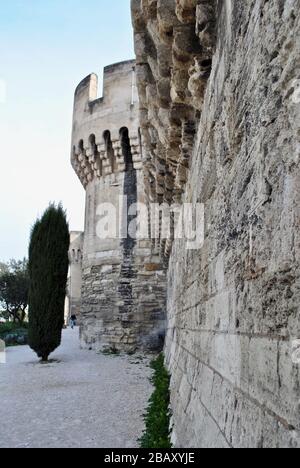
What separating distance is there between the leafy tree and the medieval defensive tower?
42.5 ft

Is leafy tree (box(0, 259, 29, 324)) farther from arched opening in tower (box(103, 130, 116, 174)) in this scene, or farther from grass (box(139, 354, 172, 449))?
grass (box(139, 354, 172, 449))

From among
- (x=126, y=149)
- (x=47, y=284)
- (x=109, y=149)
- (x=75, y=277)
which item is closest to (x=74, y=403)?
(x=47, y=284)

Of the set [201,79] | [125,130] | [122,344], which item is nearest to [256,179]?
[201,79]

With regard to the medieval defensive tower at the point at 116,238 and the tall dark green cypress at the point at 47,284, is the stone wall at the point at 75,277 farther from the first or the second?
the tall dark green cypress at the point at 47,284

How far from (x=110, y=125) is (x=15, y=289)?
15248 mm

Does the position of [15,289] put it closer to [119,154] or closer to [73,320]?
[73,320]

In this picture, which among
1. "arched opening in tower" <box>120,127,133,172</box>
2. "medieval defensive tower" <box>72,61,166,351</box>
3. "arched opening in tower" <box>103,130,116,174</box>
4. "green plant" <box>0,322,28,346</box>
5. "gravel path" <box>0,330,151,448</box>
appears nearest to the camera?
"gravel path" <box>0,330,151,448</box>

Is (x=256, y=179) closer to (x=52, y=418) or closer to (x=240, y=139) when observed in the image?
(x=240, y=139)

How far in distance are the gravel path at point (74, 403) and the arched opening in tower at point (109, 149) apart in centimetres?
591

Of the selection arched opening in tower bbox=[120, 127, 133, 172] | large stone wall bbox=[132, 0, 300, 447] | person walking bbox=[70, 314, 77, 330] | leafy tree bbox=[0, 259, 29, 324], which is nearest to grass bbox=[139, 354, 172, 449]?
large stone wall bbox=[132, 0, 300, 447]

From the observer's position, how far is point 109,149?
1323cm

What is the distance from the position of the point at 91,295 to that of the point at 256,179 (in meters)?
11.7

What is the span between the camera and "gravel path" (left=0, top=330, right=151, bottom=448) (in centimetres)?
428

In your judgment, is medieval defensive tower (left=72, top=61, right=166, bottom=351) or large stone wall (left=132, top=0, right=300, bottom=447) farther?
medieval defensive tower (left=72, top=61, right=166, bottom=351)
